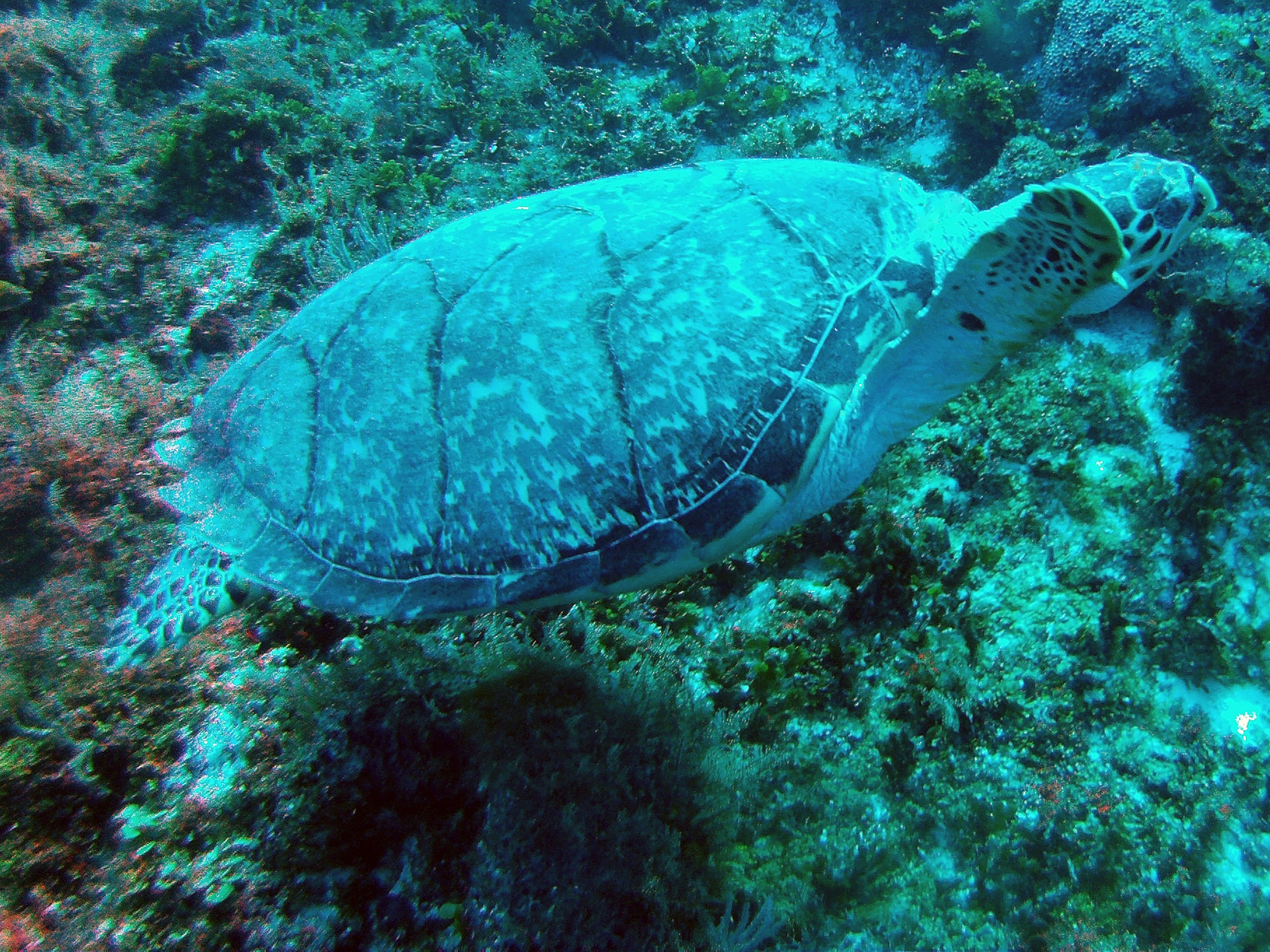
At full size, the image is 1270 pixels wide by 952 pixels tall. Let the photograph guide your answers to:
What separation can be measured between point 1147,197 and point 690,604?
75.0 inches

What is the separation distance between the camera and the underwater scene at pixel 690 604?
1496mm

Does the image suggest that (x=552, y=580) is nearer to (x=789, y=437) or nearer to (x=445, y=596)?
(x=445, y=596)

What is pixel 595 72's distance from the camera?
17.4 ft

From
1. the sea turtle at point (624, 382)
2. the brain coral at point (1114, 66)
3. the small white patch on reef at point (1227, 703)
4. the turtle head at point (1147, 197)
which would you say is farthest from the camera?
the brain coral at point (1114, 66)

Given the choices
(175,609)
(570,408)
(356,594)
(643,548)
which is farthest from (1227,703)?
(175,609)

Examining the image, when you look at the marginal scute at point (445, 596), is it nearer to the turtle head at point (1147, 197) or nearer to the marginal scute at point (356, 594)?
the marginal scute at point (356, 594)

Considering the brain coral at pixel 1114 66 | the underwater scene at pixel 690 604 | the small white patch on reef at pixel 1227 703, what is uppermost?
the brain coral at pixel 1114 66

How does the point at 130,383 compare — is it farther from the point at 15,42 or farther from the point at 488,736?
the point at 15,42

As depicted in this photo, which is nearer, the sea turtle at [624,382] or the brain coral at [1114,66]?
the sea turtle at [624,382]

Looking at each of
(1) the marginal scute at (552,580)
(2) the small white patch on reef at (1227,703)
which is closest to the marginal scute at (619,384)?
(1) the marginal scute at (552,580)

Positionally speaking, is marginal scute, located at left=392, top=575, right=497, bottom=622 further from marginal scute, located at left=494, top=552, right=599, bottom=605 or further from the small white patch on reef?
the small white patch on reef

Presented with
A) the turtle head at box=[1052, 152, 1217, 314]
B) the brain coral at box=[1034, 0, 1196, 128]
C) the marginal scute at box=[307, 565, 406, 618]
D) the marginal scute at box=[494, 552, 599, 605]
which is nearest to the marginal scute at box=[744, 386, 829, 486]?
the marginal scute at box=[494, 552, 599, 605]

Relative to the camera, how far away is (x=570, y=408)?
1611 mm

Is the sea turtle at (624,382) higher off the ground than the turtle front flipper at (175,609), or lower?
higher
